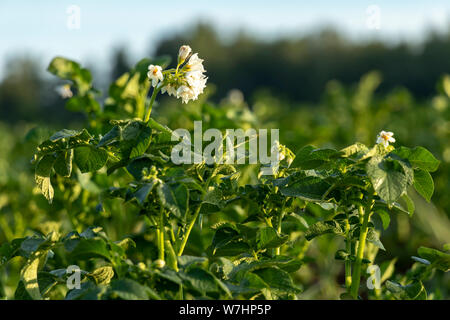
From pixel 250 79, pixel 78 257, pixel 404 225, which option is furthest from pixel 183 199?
pixel 250 79

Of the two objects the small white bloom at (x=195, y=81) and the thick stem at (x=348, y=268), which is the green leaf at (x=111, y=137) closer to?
the small white bloom at (x=195, y=81)

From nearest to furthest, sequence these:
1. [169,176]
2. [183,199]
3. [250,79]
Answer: [183,199]
[169,176]
[250,79]

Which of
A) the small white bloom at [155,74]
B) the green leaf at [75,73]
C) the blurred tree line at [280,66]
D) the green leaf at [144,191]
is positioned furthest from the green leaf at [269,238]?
the blurred tree line at [280,66]

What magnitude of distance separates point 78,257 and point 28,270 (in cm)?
13

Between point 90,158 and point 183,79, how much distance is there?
28cm

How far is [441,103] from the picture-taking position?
446cm

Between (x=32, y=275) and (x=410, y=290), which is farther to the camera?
(x=410, y=290)

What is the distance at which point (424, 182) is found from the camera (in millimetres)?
1159

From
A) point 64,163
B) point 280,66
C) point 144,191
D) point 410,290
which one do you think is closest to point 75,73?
point 64,163

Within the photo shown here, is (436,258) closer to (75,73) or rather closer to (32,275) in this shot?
(32,275)

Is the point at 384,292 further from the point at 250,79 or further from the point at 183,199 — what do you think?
the point at 250,79

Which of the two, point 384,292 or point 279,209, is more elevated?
point 279,209

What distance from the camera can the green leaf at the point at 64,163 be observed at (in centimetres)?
120

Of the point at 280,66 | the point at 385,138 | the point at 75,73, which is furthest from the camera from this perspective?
the point at 280,66
